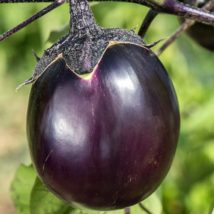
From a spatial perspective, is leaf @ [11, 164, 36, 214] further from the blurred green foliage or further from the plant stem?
the plant stem

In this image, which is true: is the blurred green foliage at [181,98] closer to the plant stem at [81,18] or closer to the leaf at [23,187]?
the leaf at [23,187]

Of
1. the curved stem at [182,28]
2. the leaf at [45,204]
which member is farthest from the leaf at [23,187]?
the curved stem at [182,28]

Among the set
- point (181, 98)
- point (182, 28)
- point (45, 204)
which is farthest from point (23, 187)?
point (181, 98)

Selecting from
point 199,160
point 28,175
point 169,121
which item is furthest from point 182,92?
point 169,121

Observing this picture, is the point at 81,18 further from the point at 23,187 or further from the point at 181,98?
the point at 181,98

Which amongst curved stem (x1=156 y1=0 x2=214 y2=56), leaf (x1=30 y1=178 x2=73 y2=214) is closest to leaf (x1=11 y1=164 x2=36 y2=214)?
leaf (x1=30 y1=178 x2=73 y2=214)

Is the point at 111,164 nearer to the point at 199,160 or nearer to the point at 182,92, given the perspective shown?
the point at 199,160
